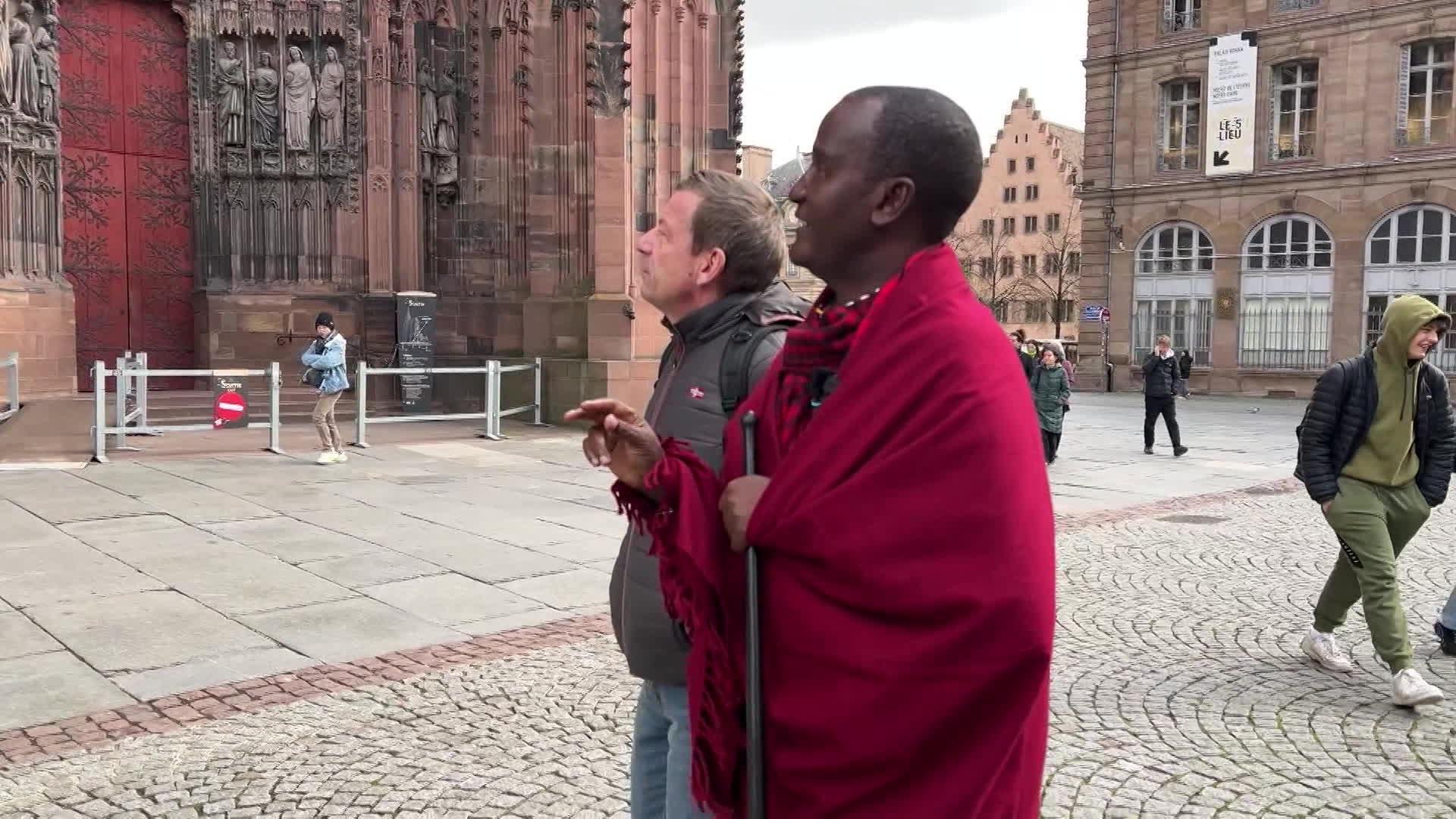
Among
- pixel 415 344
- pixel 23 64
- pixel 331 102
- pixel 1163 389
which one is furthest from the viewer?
pixel 331 102

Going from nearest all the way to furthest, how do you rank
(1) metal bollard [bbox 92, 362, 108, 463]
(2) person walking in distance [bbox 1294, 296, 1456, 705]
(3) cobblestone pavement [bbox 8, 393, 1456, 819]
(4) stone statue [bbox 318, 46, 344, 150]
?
1. (3) cobblestone pavement [bbox 8, 393, 1456, 819]
2. (2) person walking in distance [bbox 1294, 296, 1456, 705]
3. (1) metal bollard [bbox 92, 362, 108, 463]
4. (4) stone statue [bbox 318, 46, 344, 150]

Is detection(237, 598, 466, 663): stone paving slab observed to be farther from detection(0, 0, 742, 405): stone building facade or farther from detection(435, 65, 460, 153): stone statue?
detection(435, 65, 460, 153): stone statue

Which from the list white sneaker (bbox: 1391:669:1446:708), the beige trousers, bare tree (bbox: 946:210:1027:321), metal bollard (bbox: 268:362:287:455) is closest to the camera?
white sneaker (bbox: 1391:669:1446:708)

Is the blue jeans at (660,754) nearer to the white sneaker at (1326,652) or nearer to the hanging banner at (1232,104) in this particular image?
the white sneaker at (1326,652)

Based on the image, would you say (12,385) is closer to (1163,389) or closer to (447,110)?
(447,110)

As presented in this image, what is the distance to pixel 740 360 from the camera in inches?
89.0

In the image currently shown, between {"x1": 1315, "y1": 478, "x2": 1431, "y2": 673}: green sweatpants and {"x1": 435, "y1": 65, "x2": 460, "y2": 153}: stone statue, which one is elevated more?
{"x1": 435, "y1": 65, "x2": 460, "y2": 153}: stone statue

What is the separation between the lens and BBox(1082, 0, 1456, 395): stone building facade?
100ft

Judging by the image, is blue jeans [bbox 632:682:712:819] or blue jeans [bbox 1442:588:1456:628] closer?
blue jeans [bbox 632:682:712:819]

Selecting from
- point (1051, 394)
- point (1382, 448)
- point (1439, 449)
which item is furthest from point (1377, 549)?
point (1051, 394)

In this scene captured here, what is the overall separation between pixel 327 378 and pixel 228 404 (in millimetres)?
1928

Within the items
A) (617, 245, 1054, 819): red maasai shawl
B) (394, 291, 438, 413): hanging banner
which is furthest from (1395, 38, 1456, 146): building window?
(617, 245, 1054, 819): red maasai shawl

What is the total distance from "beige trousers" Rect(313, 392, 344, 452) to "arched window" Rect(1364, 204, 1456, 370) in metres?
28.0

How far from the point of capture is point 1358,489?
5.03m
